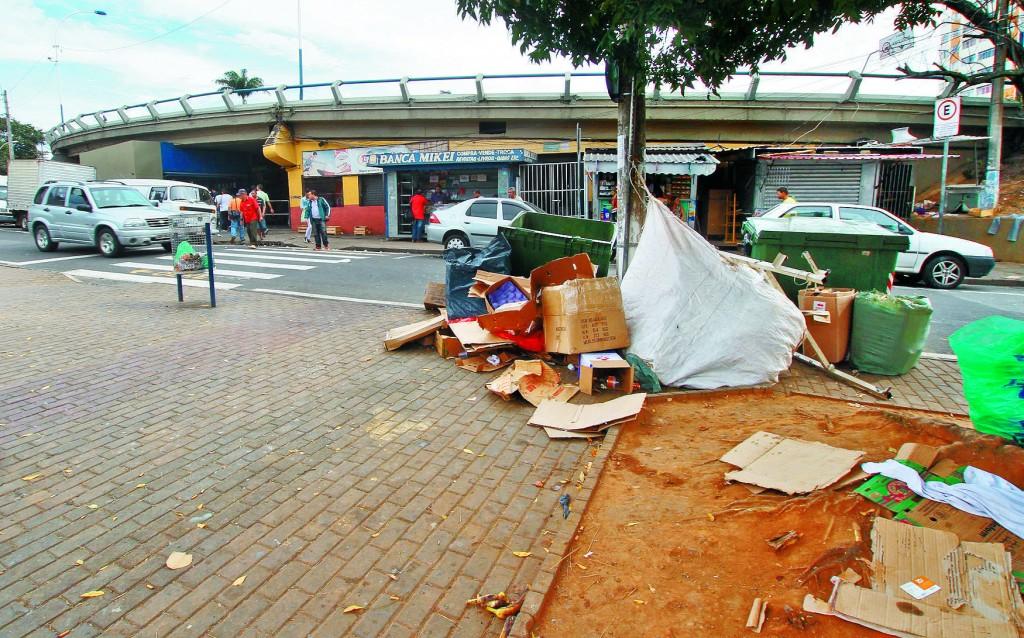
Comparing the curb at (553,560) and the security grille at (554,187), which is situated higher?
the security grille at (554,187)

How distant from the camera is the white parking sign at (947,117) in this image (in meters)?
13.2

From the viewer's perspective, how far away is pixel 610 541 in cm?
314

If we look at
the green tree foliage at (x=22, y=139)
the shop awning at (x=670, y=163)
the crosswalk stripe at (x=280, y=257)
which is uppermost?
the green tree foliage at (x=22, y=139)

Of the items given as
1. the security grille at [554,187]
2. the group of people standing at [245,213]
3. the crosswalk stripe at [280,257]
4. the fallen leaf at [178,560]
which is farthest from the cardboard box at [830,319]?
the group of people standing at [245,213]

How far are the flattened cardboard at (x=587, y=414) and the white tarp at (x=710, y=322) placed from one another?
2.71 ft

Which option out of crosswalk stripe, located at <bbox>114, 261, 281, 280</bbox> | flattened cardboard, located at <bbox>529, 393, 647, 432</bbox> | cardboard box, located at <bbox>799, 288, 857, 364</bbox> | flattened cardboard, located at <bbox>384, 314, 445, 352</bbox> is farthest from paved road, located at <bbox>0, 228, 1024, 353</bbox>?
flattened cardboard, located at <bbox>529, 393, 647, 432</bbox>

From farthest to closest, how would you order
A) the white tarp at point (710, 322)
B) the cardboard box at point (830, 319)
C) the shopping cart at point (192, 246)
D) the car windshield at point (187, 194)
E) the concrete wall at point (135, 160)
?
the concrete wall at point (135, 160) → the car windshield at point (187, 194) → the shopping cart at point (192, 246) → the cardboard box at point (830, 319) → the white tarp at point (710, 322)

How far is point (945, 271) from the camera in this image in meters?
12.1

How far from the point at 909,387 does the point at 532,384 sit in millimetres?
3596

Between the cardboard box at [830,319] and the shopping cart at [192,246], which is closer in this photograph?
the cardboard box at [830,319]

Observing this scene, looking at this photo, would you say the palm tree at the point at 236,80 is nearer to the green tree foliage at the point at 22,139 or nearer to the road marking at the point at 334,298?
the green tree foliage at the point at 22,139

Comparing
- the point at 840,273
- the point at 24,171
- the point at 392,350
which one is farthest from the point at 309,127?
the point at 840,273

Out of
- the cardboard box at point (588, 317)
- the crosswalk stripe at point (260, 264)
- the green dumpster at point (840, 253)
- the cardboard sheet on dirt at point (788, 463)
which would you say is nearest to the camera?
the cardboard sheet on dirt at point (788, 463)

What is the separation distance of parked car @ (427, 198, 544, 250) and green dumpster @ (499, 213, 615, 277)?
271 inches
